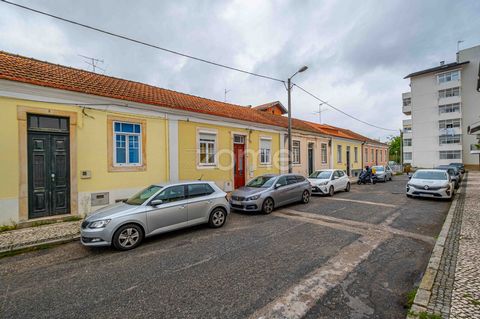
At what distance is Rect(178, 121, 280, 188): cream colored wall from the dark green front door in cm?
415

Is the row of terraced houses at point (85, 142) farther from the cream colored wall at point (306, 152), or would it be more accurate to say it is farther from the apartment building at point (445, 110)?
the apartment building at point (445, 110)

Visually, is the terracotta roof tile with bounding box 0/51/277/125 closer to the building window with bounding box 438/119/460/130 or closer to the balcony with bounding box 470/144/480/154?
the balcony with bounding box 470/144/480/154

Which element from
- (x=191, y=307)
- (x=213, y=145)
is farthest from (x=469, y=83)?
(x=191, y=307)

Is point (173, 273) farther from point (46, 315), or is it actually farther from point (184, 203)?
point (184, 203)

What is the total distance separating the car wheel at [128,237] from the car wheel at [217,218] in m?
2.00

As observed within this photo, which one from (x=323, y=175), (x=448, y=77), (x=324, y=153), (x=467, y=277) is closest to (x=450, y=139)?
(x=448, y=77)

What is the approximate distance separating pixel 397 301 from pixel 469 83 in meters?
48.1

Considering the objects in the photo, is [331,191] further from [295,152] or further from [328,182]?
[295,152]

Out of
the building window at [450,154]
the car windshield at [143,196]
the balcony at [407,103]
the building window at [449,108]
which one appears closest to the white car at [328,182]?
the car windshield at [143,196]

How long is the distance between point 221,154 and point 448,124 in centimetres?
4240

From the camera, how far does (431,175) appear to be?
38.0 feet

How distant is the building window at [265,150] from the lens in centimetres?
1418

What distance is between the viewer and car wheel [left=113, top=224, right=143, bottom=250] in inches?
199

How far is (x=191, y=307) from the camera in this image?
9.86 ft
